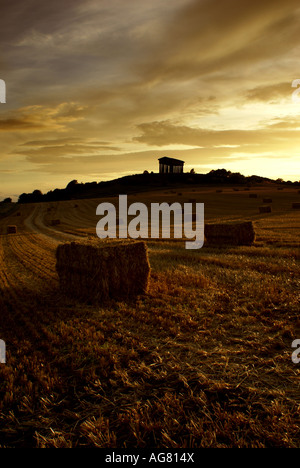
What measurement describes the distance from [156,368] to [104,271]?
403 centimetres

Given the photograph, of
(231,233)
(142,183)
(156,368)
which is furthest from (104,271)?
(142,183)

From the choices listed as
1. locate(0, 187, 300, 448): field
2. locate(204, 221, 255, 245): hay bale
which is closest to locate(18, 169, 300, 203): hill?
locate(204, 221, 255, 245): hay bale

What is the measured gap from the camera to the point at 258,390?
419 cm

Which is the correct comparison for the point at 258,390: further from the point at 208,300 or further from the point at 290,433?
the point at 208,300

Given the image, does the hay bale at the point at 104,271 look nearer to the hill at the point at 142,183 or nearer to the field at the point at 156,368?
the field at the point at 156,368

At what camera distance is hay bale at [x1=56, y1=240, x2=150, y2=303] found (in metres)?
8.56

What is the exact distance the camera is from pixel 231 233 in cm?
1695

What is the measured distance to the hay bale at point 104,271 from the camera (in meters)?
8.56

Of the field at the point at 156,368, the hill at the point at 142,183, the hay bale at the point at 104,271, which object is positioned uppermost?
the hill at the point at 142,183

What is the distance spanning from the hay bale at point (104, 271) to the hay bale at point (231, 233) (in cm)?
885

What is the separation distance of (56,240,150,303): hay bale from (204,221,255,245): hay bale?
8848 millimetres

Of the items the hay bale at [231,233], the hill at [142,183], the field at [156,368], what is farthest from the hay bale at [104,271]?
the hill at [142,183]

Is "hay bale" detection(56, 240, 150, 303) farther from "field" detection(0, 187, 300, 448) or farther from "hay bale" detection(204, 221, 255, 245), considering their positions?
"hay bale" detection(204, 221, 255, 245)
